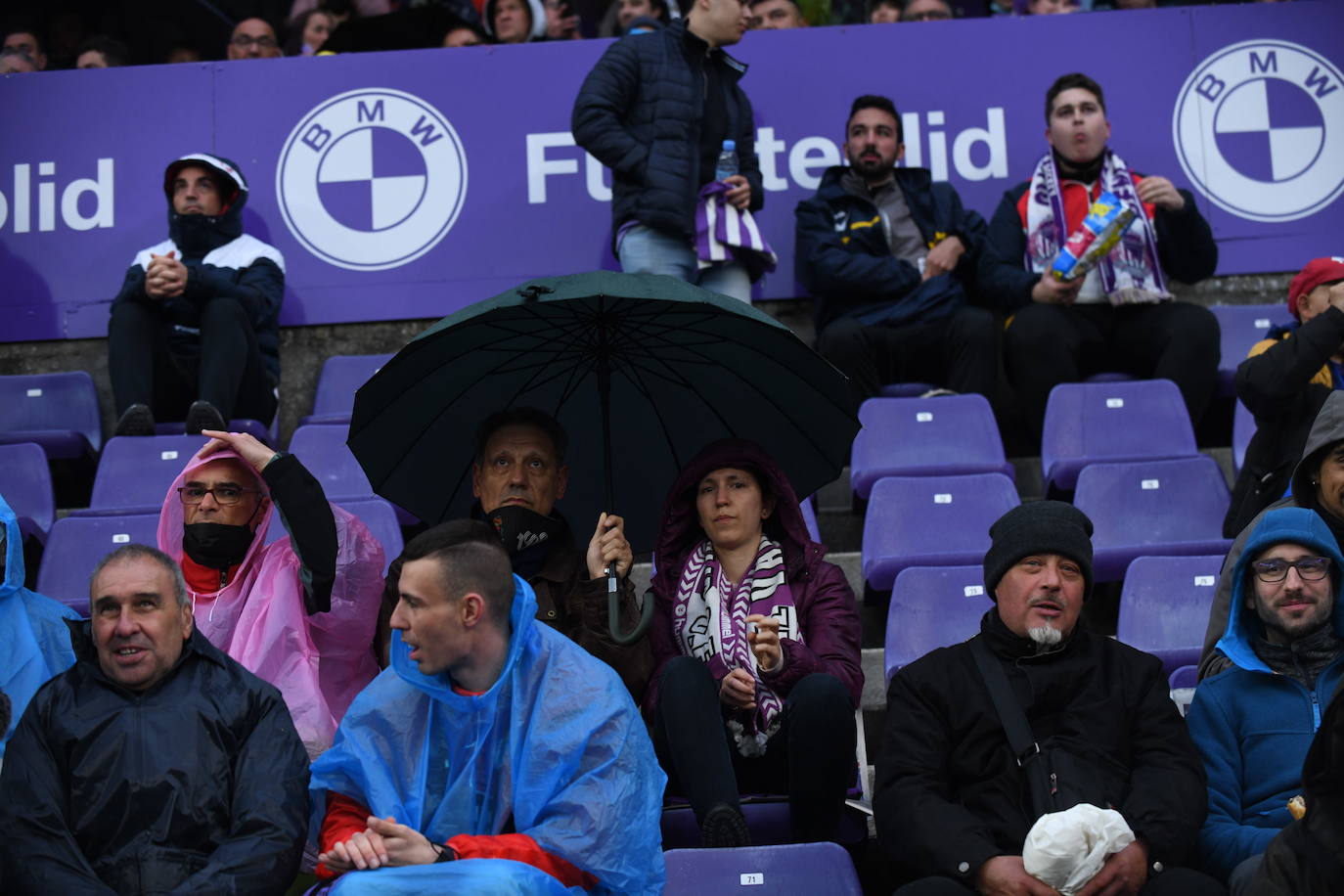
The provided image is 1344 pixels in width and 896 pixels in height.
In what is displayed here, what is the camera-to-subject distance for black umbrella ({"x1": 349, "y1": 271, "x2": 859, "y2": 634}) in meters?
4.21

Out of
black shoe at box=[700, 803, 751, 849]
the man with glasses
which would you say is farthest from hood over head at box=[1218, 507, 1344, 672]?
black shoe at box=[700, 803, 751, 849]

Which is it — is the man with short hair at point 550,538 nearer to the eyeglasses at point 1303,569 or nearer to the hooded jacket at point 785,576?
the hooded jacket at point 785,576

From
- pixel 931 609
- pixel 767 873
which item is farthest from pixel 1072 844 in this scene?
pixel 931 609

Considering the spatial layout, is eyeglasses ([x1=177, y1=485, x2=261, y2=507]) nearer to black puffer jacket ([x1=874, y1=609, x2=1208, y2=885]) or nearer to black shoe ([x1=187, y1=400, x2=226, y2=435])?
black shoe ([x1=187, y1=400, x2=226, y2=435])

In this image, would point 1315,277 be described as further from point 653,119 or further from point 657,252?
point 653,119

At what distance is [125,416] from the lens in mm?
5621

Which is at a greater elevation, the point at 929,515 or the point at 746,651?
the point at 929,515

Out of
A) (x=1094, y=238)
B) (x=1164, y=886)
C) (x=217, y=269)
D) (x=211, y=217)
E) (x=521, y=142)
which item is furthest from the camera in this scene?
(x=521, y=142)

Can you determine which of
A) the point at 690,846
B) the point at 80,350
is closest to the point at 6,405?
the point at 80,350

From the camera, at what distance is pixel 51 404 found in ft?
20.5

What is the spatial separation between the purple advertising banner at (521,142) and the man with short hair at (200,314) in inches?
14.9

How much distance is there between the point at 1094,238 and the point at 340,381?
2.67 metres

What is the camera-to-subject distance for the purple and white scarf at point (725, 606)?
3.99m

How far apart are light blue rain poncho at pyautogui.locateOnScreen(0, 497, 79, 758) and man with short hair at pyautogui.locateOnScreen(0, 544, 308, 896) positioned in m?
0.36
